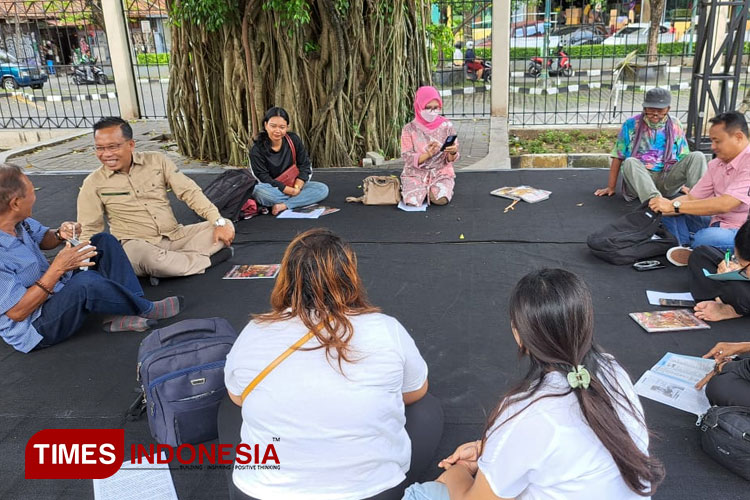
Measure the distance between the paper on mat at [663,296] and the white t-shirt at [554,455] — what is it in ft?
7.26

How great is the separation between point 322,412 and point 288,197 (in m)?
Answer: 3.95

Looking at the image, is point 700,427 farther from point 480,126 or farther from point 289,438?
point 480,126

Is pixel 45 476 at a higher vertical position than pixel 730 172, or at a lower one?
lower

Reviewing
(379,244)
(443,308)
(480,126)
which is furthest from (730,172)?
(480,126)

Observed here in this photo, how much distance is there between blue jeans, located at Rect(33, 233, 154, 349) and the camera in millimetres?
3135

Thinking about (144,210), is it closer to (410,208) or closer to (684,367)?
(410,208)

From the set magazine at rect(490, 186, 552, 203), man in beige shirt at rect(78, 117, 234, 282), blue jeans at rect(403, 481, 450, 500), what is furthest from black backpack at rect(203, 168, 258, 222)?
blue jeans at rect(403, 481, 450, 500)

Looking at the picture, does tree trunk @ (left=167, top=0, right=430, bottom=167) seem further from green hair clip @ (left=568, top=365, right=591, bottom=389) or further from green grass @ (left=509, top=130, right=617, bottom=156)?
green hair clip @ (left=568, top=365, right=591, bottom=389)

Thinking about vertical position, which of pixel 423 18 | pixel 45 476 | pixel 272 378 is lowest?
pixel 45 476

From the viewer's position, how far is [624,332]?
3.16m

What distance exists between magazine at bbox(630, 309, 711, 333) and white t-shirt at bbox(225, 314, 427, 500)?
1945 mm

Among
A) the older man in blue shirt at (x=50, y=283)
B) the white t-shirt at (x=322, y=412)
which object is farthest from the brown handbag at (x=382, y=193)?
the white t-shirt at (x=322, y=412)

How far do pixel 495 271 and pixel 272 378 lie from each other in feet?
8.36

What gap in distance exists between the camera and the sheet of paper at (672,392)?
2492 mm
